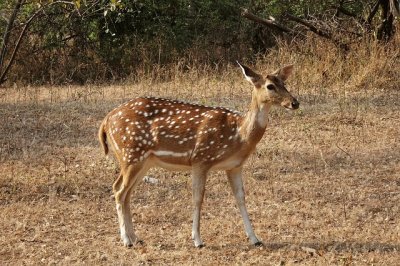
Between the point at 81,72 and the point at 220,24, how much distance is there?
3.19 metres

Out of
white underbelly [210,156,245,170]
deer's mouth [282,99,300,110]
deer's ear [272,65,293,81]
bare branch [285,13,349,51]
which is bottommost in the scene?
bare branch [285,13,349,51]

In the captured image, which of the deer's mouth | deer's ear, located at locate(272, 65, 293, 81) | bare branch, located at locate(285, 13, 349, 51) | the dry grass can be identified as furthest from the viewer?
bare branch, located at locate(285, 13, 349, 51)

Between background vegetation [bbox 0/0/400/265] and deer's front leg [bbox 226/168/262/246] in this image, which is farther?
background vegetation [bbox 0/0/400/265]

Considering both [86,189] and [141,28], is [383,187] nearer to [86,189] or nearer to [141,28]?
[86,189]

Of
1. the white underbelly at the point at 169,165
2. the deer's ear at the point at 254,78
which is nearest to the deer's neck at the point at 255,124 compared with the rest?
the deer's ear at the point at 254,78

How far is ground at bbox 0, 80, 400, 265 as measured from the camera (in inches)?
271

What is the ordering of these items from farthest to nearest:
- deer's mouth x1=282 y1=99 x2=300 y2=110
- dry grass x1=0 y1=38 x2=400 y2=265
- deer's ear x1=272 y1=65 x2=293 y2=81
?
1. deer's ear x1=272 y1=65 x2=293 y2=81
2. dry grass x1=0 y1=38 x2=400 y2=265
3. deer's mouth x1=282 y1=99 x2=300 y2=110

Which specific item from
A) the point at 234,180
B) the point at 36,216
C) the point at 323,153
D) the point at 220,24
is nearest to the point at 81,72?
the point at 220,24

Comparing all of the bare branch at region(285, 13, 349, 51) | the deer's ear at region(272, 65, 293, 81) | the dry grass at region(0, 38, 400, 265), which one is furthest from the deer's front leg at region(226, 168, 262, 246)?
the bare branch at region(285, 13, 349, 51)

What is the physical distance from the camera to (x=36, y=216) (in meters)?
7.91

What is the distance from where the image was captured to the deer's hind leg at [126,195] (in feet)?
23.0

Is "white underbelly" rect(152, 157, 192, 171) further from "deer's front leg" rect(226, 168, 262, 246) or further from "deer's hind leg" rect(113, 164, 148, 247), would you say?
"deer's front leg" rect(226, 168, 262, 246)

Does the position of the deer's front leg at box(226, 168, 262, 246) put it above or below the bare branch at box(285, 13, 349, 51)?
above

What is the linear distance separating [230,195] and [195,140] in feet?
5.78
